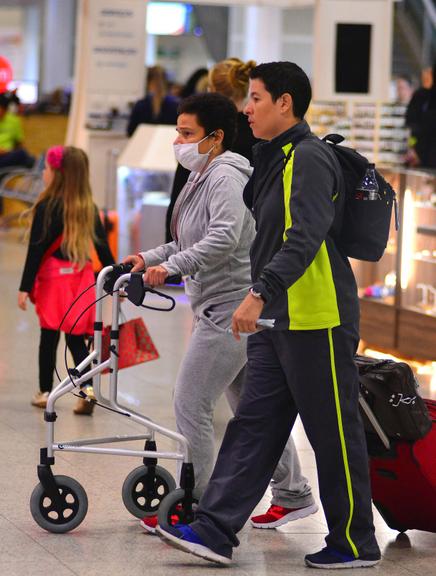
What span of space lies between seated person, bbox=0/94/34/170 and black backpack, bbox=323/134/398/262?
40.8 ft

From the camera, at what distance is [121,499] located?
4539 mm

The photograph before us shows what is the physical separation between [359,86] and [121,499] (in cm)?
986

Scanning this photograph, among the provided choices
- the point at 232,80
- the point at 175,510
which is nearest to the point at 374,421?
the point at 175,510

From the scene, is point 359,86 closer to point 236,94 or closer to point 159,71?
point 159,71

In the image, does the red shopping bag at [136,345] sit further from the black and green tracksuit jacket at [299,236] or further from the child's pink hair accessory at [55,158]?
the child's pink hair accessory at [55,158]

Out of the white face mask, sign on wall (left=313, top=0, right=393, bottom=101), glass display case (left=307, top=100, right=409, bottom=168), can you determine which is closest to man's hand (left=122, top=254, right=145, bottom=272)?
the white face mask

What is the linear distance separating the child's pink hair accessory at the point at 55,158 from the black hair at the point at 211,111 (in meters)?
1.94

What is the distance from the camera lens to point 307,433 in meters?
3.75

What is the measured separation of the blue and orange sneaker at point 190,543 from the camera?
3.74m

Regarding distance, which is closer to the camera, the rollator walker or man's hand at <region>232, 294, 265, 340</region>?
man's hand at <region>232, 294, 265, 340</region>

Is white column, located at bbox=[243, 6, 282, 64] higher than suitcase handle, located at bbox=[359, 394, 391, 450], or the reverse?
white column, located at bbox=[243, 6, 282, 64]

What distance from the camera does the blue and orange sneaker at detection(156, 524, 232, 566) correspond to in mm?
3744

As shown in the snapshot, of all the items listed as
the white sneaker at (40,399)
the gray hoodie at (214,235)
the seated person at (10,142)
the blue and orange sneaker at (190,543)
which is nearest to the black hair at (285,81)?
the gray hoodie at (214,235)

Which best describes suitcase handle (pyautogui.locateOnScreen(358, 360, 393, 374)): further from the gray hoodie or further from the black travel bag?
the gray hoodie
